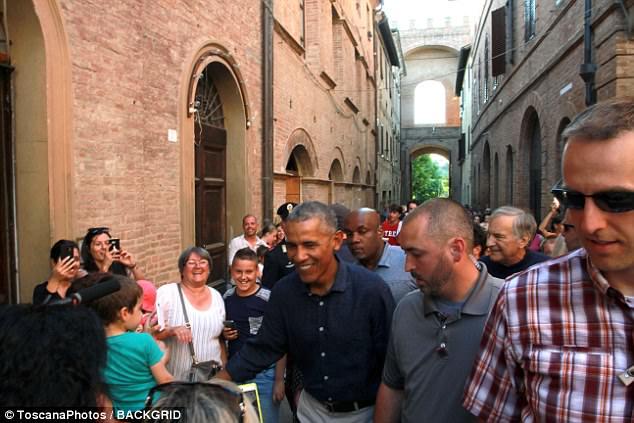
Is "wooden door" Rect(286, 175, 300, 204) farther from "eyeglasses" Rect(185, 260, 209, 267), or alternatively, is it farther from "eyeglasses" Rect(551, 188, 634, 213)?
"eyeglasses" Rect(551, 188, 634, 213)

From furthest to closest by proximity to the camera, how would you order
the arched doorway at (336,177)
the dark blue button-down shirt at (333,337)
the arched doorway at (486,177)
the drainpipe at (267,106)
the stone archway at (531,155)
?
the arched doorway at (486,177) → the arched doorway at (336,177) → the stone archway at (531,155) → the drainpipe at (267,106) → the dark blue button-down shirt at (333,337)

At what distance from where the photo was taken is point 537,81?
12.7m

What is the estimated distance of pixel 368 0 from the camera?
2491 cm

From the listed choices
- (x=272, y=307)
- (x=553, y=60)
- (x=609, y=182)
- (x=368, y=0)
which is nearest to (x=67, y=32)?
(x=272, y=307)

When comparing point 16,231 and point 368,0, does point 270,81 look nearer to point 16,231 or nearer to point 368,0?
point 16,231

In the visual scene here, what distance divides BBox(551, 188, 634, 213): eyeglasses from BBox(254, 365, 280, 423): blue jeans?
278 cm

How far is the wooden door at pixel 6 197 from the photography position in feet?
15.8

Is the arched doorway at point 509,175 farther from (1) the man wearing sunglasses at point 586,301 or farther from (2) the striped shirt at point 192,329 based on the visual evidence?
(1) the man wearing sunglasses at point 586,301

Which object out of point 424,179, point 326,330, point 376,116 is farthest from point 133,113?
point 424,179

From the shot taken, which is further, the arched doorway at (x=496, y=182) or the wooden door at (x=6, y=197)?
the arched doorway at (x=496, y=182)

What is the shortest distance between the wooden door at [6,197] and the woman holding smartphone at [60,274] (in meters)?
1.00

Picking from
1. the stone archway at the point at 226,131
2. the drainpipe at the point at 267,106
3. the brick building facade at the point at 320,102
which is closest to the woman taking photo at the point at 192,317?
the stone archway at the point at 226,131

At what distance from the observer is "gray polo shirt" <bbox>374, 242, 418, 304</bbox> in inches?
131

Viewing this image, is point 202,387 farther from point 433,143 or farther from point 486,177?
point 433,143
